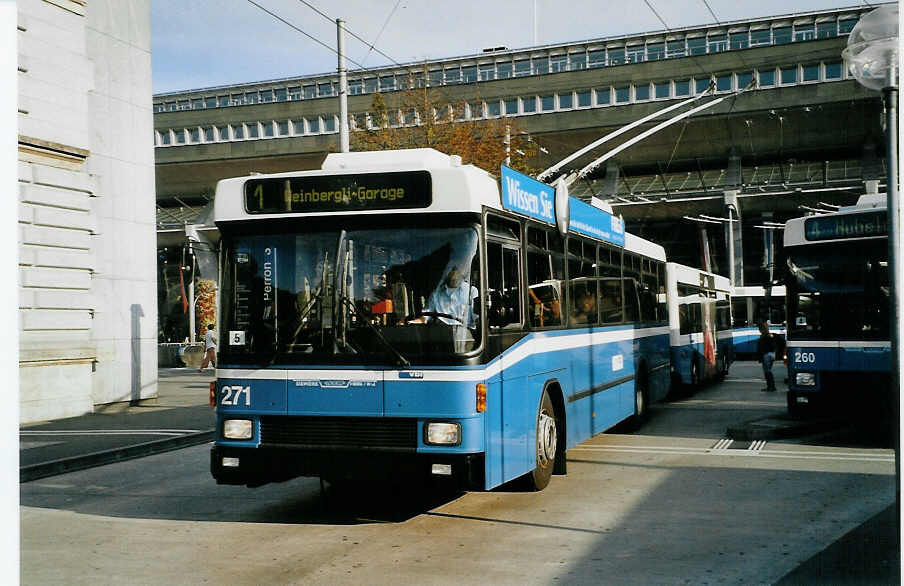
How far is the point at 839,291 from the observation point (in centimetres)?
1298

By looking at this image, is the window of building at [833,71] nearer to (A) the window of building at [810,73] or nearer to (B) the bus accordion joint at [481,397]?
(A) the window of building at [810,73]

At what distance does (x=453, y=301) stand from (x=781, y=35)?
44.8 metres

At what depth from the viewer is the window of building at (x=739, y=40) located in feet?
159

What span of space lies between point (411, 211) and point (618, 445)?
6.47 metres

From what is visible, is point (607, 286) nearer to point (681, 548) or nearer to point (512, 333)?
point (512, 333)

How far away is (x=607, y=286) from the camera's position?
12523mm

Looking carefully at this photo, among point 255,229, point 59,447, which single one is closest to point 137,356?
point 59,447

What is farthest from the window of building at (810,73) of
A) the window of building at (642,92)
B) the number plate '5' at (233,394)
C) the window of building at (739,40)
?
the number plate '5' at (233,394)

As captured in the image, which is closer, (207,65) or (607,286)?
(607,286)

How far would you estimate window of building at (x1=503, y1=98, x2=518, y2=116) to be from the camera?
54.9m

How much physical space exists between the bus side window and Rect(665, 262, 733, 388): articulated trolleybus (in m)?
9.65

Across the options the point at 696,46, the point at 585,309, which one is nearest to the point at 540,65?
the point at 696,46

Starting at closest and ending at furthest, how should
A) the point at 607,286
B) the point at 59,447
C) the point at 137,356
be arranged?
the point at 607,286, the point at 59,447, the point at 137,356

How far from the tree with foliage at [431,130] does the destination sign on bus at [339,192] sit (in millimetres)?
16747
